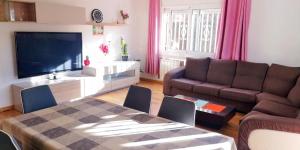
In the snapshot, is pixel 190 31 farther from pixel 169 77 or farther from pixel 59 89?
pixel 59 89

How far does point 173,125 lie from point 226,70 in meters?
2.93

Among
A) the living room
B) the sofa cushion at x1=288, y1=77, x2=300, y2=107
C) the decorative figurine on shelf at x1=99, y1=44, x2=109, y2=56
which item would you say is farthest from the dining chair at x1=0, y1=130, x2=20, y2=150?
the decorative figurine on shelf at x1=99, y1=44, x2=109, y2=56

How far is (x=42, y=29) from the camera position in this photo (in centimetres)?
408

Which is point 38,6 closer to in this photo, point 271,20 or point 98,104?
point 98,104

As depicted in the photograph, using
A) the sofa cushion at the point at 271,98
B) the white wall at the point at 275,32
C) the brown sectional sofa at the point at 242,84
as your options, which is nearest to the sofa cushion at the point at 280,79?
the brown sectional sofa at the point at 242,84

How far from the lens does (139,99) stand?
246cm

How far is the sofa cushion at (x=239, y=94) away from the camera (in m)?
3.74

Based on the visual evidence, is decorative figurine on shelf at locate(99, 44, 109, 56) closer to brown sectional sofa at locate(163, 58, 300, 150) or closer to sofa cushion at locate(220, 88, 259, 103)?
brown sectional sofa at locate(163, 58, 300, 150)

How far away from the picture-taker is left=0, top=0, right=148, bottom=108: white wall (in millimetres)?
3732

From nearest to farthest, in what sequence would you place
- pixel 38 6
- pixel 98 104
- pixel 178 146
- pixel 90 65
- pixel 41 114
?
pixel 178 146 < pixel 41 114 < pixel 98 104 < pixel 38 6 < pixel 90 65

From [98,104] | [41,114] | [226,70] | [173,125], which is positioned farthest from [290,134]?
[226,70]

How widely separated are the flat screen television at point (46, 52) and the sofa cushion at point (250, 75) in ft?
10.3

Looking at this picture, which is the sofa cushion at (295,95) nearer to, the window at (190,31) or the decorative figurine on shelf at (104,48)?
the window at (190,31)

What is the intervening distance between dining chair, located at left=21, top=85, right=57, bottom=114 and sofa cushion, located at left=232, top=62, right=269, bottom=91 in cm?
324
